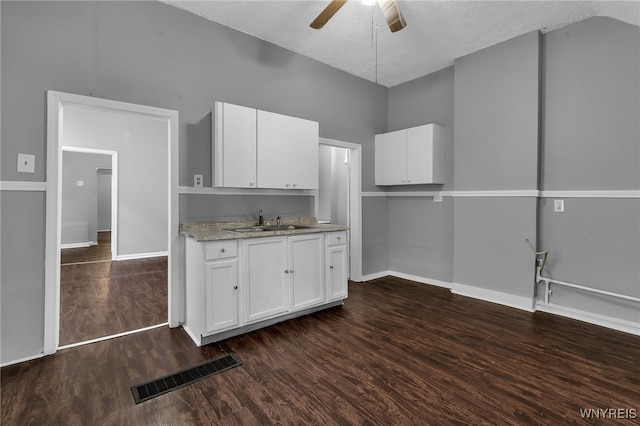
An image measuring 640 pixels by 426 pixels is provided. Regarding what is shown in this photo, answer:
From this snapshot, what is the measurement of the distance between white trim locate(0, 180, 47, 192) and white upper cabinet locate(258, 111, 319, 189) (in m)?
1.72

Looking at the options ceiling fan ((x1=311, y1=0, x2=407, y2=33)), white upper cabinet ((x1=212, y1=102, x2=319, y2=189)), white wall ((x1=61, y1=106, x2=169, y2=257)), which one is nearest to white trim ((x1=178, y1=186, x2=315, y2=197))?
white upper cabinet ((x1=212, y1=102, x2=319, y2=189))

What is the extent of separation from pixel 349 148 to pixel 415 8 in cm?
195

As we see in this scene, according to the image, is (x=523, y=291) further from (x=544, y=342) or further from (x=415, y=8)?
(x=415, y=8)

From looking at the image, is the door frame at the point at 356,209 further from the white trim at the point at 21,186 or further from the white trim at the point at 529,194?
the white trim at the point at 21,186

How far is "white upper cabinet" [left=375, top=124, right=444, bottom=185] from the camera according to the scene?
419 cm

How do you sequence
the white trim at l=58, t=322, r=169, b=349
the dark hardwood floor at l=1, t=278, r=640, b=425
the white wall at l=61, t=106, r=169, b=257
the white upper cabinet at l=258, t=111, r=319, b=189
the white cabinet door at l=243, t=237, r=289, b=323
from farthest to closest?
the white wall at l=61, t=106, r=169, b=257 → the white upper cabinet at l=258, t=111, r=319, b=189 → the white cabinet door at l=243, t=237, r=289, b=323 → the white trim at l=58, t=322, r=169, b=349 → the dark hardwood floor at l=1, t=278, r=640, b=425

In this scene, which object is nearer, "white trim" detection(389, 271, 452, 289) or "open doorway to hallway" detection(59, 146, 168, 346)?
"open doorway to hallway" detection(59, 146, 168, 346)

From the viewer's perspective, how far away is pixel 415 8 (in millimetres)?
2877

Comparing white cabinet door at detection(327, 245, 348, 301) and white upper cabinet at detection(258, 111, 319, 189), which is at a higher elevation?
white upper cabinet at detection(258, 111, 319, 189)

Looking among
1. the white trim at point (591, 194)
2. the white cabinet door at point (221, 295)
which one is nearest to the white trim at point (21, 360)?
the white cabinet door at point (221, 295)

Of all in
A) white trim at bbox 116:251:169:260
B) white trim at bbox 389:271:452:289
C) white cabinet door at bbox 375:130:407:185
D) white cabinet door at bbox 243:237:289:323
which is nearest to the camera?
white cabinet door at bbox 243:237:289:323

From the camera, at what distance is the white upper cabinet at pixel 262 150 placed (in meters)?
2.94

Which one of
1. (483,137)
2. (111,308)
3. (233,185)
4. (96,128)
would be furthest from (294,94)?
(96,128)

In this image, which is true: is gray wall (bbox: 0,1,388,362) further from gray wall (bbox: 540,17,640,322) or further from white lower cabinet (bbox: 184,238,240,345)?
gray wall (bbox: 540,17,640,322)
